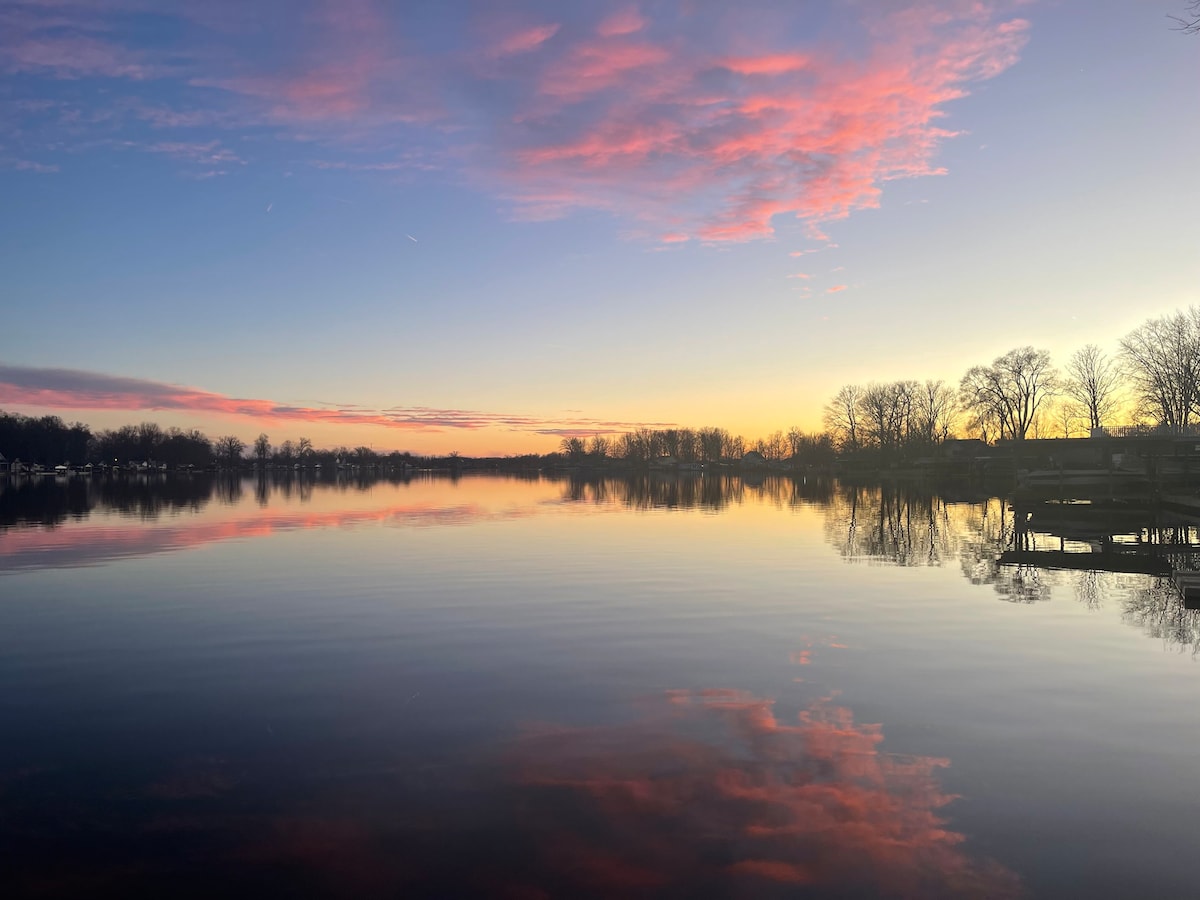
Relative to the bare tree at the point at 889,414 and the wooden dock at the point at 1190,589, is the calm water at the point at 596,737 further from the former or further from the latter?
the bare tree at the point at 889,414

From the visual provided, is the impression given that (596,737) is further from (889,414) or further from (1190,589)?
(889,414)

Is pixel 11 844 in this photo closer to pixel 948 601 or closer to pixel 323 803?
pixel 323 803

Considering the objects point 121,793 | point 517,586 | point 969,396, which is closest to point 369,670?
point 121,793

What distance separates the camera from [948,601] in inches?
769

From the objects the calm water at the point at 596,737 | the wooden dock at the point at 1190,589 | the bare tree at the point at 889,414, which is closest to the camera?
the calm water at the point at 596,737

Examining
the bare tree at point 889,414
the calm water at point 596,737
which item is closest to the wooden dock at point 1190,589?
the calm water at point 596,737

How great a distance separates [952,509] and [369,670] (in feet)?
173

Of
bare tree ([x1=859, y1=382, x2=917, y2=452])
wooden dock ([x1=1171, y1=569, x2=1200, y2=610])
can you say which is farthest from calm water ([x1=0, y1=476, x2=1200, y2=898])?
bare tree ([x1=859, y1=382, x2=917, y2=452])

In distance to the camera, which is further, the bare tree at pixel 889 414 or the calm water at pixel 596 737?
the bare tree at pixel 889 414

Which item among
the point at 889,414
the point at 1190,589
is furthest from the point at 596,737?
the point at 889,414

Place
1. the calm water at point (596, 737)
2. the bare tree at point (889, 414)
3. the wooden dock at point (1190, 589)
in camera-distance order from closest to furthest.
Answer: the calm water at point (596, 737) → the wooden dock at point (1190, 589) → the bare tree at point (889, 414)

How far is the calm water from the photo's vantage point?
6.87m

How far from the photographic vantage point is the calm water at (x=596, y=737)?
6867mm

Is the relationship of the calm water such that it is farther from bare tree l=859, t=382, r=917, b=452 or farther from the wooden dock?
bare tree l=859, t=382, r=917, b=452
